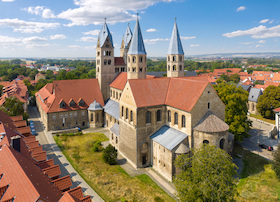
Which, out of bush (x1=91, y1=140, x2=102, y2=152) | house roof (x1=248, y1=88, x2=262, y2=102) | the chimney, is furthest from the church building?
house roof (x1=248, y1=88, x2=262, y2=102)

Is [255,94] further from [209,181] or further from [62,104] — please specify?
[209,181]

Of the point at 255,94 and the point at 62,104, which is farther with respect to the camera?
the point at 255,94

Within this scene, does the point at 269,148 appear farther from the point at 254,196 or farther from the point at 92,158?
the point at 92,158

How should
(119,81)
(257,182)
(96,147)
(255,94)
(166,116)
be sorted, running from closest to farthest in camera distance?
(257,182)
(166,116)
(96,147)
(119,81)
(255,94)

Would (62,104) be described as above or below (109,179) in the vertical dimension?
above

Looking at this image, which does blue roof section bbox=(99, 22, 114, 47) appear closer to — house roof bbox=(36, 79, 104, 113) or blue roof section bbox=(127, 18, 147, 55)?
house roof bbox=(36, 79, 104, 113)

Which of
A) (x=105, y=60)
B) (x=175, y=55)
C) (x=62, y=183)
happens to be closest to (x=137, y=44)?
(x=175, y=55)

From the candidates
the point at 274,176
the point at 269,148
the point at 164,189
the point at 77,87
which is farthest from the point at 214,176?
the point at 77,87
